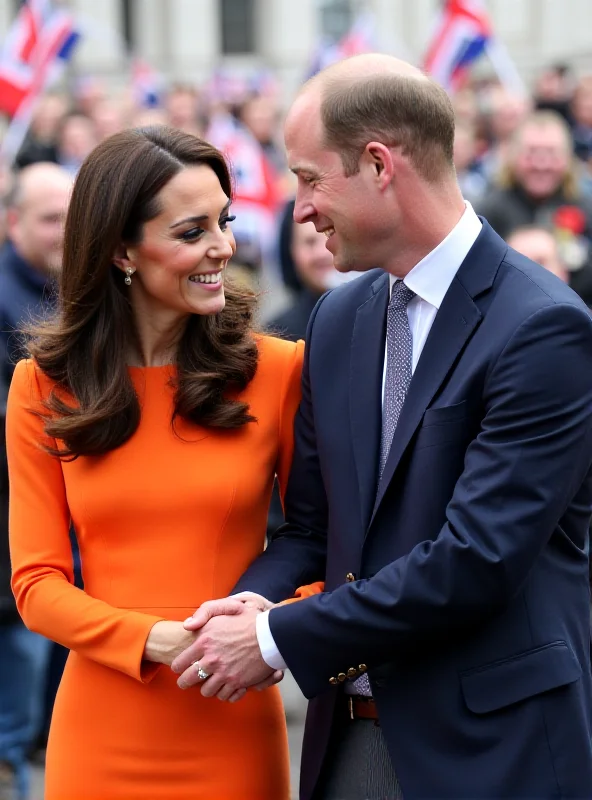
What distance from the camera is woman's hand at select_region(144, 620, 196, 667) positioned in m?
2.99

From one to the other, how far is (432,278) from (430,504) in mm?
490

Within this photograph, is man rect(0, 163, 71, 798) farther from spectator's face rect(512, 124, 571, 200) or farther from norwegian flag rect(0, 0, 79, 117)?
norwegian flag rect(0, 0, 79, 117)

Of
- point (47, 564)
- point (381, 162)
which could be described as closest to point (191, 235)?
point (381, 162)

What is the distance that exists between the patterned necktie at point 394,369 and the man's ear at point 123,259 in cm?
69

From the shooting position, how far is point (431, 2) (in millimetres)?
41750

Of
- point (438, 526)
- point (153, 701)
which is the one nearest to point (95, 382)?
point (153, 701)

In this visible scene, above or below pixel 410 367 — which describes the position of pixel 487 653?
below

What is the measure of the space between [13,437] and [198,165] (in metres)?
0.80

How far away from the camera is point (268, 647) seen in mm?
2836

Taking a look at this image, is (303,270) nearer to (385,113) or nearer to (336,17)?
(385,113)

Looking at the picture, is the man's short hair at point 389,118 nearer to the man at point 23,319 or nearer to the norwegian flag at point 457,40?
the man at point 23,319

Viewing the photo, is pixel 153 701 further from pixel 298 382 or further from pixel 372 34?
pixel 372 34

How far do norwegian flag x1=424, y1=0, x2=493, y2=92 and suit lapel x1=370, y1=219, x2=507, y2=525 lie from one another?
10687 millimetres

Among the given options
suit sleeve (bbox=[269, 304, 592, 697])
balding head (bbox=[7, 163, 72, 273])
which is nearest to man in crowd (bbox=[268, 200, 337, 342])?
balding head (bbox=[7, 163, 72, 273])
